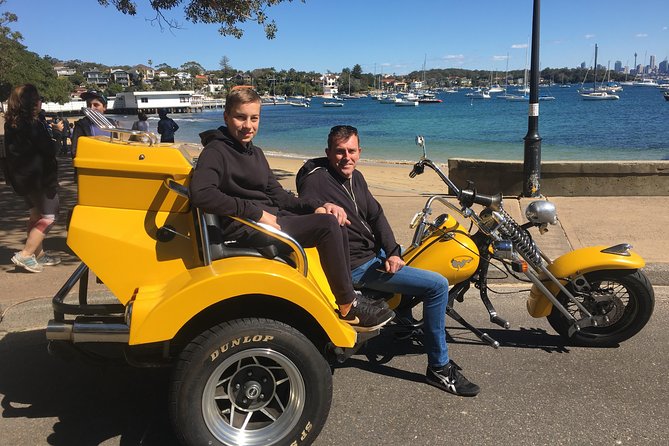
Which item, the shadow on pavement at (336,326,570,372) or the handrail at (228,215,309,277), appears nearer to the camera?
the handrail at (228,215,309,277)

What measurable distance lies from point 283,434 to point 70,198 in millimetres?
7373

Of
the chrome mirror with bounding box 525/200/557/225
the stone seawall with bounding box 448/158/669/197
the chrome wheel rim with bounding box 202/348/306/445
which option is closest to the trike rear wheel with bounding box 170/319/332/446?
the chrome wheel rim with bounding box 202/348/306/445

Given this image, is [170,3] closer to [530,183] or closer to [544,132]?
[530,183]

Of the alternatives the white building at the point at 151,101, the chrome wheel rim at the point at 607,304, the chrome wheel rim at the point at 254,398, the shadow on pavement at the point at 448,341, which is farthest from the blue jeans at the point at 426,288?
the white building at the point at 151,101

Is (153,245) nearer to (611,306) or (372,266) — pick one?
(372,266)

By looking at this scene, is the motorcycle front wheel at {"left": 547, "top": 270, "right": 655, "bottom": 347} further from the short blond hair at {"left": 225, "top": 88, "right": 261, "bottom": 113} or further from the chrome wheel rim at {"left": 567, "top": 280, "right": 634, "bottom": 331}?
the short blond hair at {"left": 225, "top": 88, "right": 261, "bottom": 113}

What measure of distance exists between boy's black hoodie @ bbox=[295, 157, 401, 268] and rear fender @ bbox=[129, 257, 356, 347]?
74cm

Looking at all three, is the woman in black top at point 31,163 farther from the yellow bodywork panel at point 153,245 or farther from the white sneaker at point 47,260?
the yellow bodywork panel at point 153,245

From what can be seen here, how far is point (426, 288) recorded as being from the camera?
→ 11.0 feet

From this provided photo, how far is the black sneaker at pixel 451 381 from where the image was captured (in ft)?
11.0

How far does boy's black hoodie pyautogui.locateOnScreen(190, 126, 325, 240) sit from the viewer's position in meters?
2.64

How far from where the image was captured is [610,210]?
308 inches

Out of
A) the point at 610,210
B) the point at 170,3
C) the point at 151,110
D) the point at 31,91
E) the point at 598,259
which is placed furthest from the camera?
the point at 151,110

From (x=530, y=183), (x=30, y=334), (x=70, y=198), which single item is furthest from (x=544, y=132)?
(x=30, y=334)
